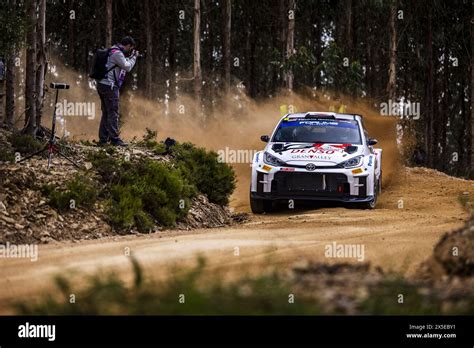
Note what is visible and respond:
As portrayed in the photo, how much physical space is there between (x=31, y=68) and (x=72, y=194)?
396 centimetres

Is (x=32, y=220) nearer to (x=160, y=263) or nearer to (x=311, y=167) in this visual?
(x=160, y=263)

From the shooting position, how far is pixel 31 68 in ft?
47.5

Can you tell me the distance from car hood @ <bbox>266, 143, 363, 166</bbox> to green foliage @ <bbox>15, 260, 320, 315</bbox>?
9037 mm

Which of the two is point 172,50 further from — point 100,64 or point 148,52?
point 100,64

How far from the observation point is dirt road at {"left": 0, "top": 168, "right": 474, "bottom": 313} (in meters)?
7.40

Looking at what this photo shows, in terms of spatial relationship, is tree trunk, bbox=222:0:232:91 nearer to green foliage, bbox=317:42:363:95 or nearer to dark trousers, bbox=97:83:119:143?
green foliage, bbox=317:42:363:95

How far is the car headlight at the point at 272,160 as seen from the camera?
14.5 meters

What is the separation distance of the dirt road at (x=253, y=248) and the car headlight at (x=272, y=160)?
3.16 ft

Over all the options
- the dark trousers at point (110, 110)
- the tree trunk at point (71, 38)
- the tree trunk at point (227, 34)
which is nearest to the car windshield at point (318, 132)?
the dark trousers at point (110, 110)

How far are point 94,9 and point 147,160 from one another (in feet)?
94.2

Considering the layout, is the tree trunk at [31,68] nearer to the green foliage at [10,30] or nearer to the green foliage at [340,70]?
the green foliage at [10,30]

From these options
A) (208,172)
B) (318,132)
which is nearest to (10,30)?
(208,172)

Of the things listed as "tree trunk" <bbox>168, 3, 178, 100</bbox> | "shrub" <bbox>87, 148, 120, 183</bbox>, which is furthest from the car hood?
"tree trunk" <bbox>168, 3, 178, 100</bbox>
